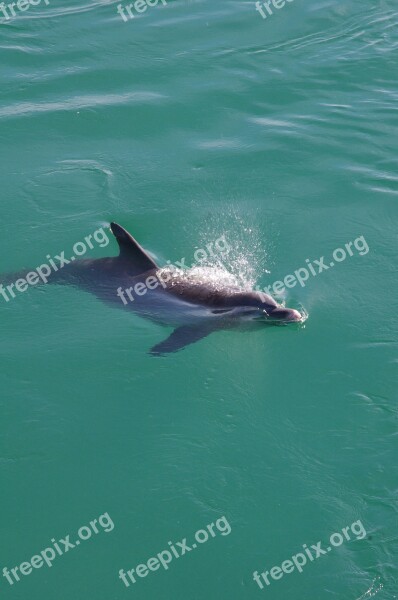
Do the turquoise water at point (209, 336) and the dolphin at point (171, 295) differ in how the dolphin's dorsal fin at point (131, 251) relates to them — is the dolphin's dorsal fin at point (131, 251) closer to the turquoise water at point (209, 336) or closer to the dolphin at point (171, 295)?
the dolphin at point (171, 295)

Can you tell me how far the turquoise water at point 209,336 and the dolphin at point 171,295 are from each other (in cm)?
28

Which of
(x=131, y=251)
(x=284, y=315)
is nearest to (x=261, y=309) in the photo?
(x=284, y=315)

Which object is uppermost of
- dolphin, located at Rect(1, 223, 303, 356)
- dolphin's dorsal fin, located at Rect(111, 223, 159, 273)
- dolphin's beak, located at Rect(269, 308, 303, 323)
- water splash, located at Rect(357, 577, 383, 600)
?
dolphin's dorsal fin, located at Rect(111, 223, 159, 273)

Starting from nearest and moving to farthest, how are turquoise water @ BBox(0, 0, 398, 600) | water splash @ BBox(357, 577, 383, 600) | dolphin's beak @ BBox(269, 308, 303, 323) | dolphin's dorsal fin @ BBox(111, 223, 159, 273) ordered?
water splash @ BBox(357, 577, 383, 600)
turquoise water @ BBox(0, 0, 398, 600)
dolphin's beak @ BBox(269, 308, 303, 323)
dolphin's dorsal fin @ BBox(111, 223, 159, 273)

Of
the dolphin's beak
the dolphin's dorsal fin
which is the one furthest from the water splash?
the dolphin's dorsal fin

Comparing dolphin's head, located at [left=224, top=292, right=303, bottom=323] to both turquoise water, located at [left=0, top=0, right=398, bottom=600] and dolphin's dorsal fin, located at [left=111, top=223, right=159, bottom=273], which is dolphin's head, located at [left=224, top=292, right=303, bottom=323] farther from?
dolphin's dorsal fin, located at [left=111, top=223, right=159, bottom=273]

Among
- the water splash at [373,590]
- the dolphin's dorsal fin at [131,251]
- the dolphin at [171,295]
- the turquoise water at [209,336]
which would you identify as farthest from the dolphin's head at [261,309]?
the water splash at [373,590]

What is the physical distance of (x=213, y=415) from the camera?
1438 centimetres

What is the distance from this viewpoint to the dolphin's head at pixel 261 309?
16.0 m

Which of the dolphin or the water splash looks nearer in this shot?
the water splash

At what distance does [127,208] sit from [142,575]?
380 inches

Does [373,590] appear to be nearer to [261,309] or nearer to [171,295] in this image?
[261,309]

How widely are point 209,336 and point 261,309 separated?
3.75ft

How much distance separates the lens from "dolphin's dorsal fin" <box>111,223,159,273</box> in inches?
635
